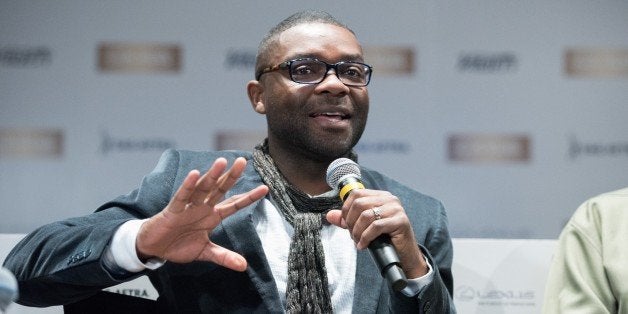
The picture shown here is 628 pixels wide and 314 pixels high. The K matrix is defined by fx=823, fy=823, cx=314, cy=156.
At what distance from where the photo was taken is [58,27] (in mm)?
3924

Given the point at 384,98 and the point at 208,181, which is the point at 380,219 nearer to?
the point at 208,181

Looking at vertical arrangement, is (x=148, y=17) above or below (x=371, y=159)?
above

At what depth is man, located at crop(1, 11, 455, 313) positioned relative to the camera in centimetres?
198

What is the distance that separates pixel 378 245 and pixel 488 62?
236 centimetres

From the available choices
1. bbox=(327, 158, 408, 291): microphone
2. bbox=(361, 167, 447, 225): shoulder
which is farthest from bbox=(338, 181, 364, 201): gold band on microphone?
bbox=(361, 167, 447, 225): shoulder

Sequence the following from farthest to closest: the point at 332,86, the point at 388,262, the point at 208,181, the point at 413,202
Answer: the point at 413,202
the point at 332,86
the point at 208,181
the point at 388,262

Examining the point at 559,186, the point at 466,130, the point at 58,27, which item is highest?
the point at 58,27

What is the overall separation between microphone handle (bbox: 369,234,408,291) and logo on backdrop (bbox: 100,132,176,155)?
7.39 feet

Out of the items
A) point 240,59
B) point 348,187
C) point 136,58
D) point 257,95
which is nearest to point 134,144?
point 136,58

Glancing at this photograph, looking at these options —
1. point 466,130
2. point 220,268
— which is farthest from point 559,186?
point 220,268

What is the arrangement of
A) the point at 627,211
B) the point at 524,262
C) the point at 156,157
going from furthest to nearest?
the point at 156,157
the point at 524,262
the point at 627,211

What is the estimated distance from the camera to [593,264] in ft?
7.11

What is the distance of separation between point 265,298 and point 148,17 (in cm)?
208

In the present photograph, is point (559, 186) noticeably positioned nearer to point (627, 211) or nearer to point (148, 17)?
point (627, 211)
